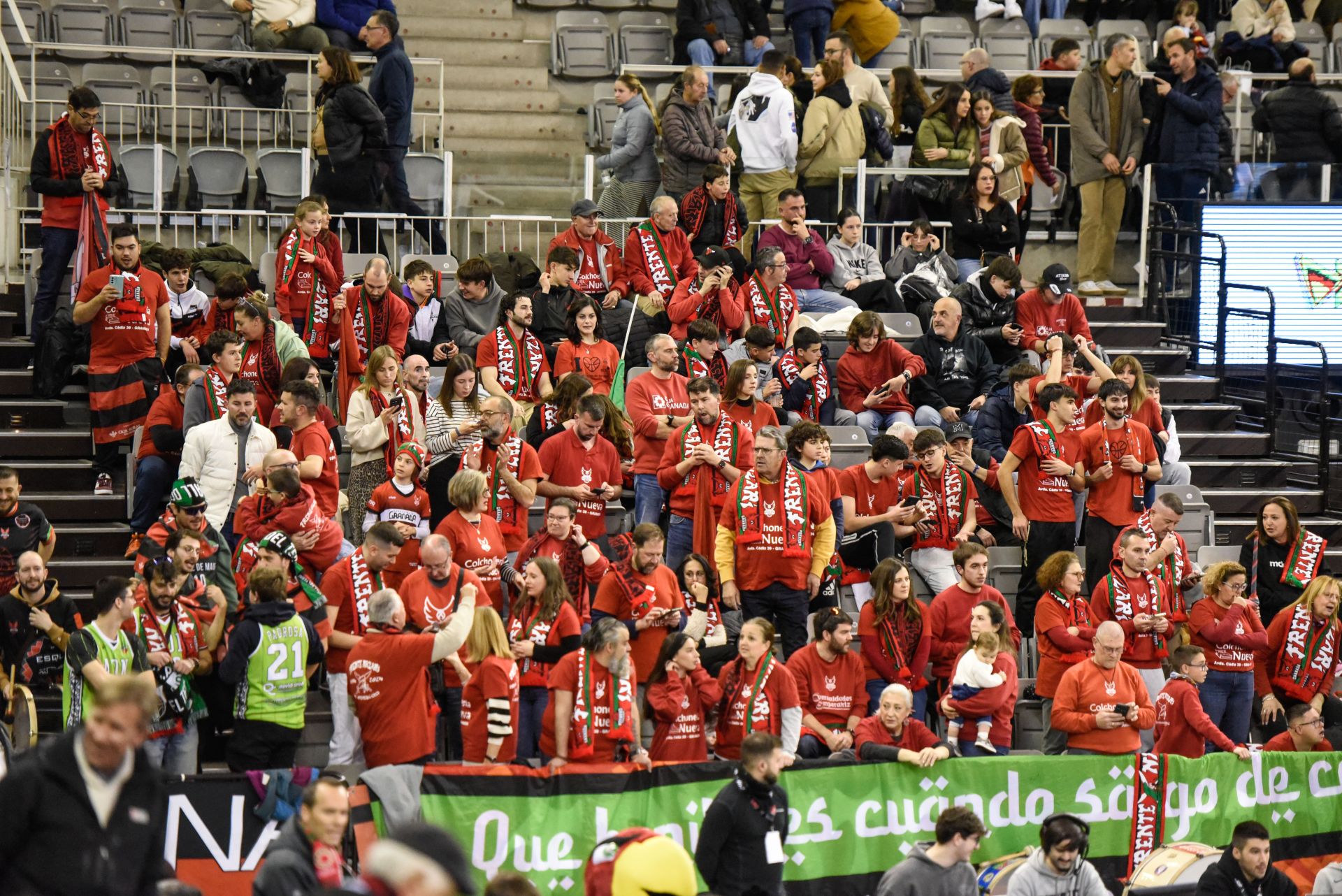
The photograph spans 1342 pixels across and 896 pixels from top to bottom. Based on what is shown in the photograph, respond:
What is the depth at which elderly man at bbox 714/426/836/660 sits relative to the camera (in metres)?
12.0

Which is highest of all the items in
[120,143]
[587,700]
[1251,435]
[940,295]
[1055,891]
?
[120,143]

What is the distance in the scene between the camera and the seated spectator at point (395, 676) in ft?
33.5

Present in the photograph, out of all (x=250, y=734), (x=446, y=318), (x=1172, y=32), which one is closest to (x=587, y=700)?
(x=250, y=734)

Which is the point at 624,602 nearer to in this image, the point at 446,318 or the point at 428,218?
the point at 446,318

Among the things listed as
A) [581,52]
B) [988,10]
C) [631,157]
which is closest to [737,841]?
[631,157]

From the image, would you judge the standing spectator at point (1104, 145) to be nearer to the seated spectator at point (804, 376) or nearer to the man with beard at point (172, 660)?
the seated spectator at point (804, 376)

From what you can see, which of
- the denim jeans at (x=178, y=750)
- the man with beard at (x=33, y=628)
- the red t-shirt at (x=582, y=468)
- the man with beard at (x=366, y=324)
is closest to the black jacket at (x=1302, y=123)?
the red t-shirt at (x=582, y=468)

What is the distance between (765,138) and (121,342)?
5.91 metres

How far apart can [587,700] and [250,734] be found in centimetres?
183

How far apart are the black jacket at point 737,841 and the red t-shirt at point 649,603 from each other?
6.64 feet

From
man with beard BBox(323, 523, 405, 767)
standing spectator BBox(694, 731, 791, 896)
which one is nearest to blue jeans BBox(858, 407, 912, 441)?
man with beard BBox(323, 523, 405, 767)

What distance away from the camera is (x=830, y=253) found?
52.3 ft

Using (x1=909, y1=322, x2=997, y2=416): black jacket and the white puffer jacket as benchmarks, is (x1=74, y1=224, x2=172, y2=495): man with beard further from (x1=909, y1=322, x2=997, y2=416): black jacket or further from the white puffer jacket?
(x1=909, y1=322, x2=997, y2=416): black jacket

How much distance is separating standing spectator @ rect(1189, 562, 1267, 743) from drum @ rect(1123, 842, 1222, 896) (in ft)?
6.70
